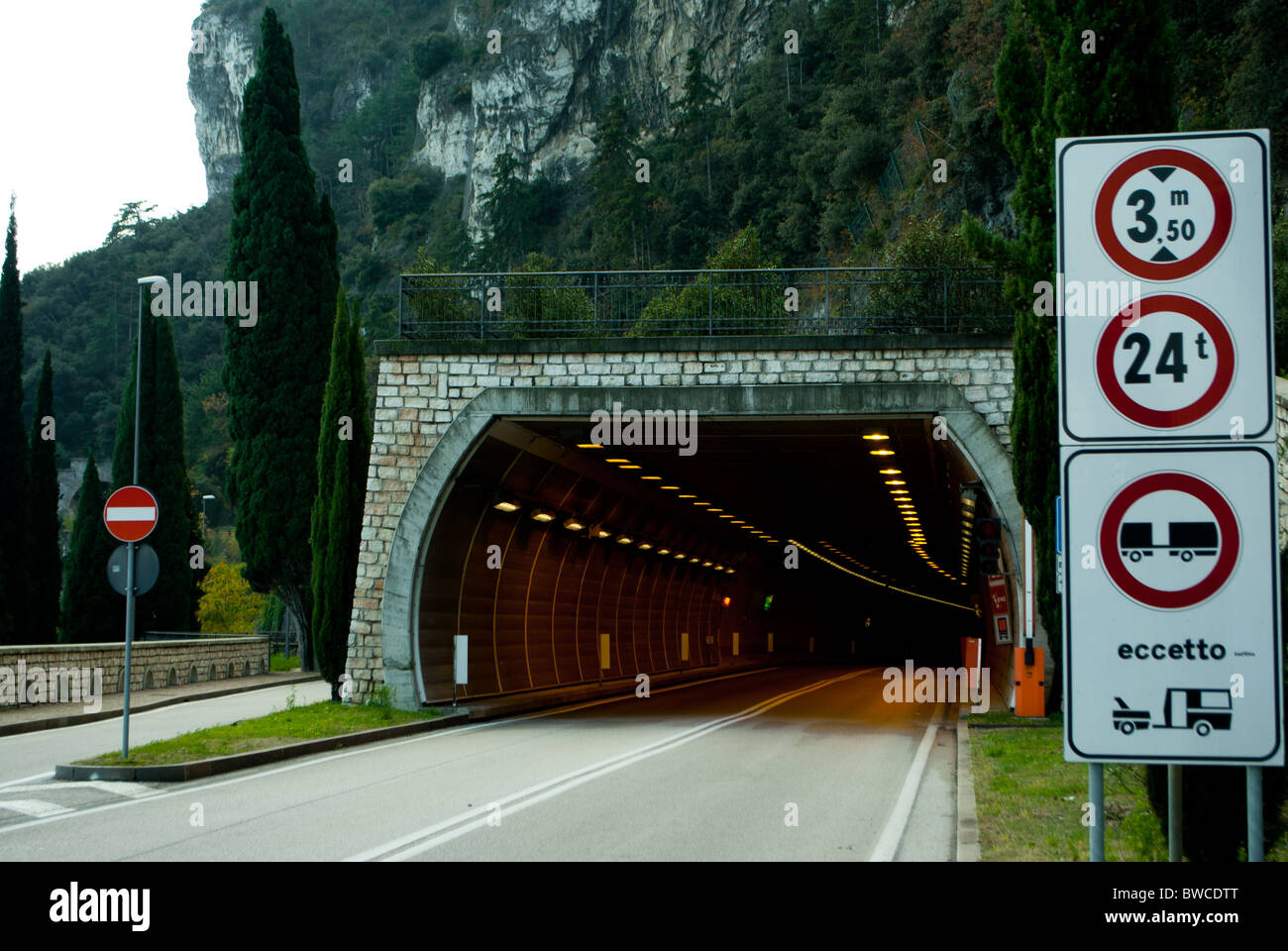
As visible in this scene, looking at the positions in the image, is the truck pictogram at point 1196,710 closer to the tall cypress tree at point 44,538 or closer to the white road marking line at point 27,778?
the white road marking line at point 27,778

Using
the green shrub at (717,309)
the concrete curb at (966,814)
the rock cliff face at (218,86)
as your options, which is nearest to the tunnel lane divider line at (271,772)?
the concrete curb at (966,814)

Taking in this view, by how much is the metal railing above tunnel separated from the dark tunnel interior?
1759 millimetres

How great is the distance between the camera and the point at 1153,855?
713 centimetres

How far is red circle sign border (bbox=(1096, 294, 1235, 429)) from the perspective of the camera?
439 cm

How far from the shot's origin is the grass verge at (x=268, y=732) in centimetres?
1459

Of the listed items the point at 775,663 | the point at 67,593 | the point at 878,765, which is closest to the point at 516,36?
the point at 775,663

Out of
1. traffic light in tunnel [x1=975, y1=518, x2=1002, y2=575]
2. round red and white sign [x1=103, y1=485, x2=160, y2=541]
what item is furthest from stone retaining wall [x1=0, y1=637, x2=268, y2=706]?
traffic light in tunnel [x1=975, y1=518, x2=1002, y2=575]

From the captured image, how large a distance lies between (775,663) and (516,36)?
77.8 meters

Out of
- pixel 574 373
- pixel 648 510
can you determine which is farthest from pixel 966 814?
pixel 648 510

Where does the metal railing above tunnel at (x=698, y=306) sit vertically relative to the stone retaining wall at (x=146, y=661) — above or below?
above

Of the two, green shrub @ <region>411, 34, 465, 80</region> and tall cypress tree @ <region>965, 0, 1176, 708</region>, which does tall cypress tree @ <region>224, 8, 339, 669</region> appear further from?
green shrub @ <region>411, 34, 465, 80</region>

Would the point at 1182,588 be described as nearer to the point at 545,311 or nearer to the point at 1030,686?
A: the point at 1030,686

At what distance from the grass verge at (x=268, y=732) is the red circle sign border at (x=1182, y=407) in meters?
12.1
